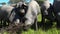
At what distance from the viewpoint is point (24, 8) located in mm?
8828

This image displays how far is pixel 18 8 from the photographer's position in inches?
354

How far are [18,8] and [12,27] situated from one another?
160 inches

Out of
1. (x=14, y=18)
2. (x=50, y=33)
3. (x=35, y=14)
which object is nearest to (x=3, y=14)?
(x=14, y=18)

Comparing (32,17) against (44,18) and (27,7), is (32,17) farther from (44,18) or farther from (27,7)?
(44,18)

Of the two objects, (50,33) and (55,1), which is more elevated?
(55,1)

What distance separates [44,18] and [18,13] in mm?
1689

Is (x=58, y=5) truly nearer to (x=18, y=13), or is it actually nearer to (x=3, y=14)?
(x=18, y=13)

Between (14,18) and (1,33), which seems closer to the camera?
(1,33)

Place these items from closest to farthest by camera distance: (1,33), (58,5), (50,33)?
(1,33) < (50,33) < (58,5)

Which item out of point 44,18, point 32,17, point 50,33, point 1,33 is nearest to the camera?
point 1,33

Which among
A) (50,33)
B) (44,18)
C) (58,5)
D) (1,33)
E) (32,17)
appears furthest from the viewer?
(44,18)

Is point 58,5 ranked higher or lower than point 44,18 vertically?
higher

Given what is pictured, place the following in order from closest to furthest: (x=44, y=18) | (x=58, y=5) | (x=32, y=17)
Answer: (x=32, y=17) < (x=58, y=5) < (x=44, y=18)

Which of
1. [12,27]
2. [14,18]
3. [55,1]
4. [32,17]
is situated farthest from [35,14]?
[12,27]
